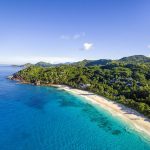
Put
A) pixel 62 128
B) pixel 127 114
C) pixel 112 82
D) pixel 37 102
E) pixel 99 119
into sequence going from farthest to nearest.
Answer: pixel 112 82 → pixel 37 102 → pixel 127 114 → pixel 99 119 → pixel 62 128

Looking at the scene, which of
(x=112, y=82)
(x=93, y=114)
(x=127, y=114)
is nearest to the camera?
(x=127, y=114)

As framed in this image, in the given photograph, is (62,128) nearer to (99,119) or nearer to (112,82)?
(99,119)

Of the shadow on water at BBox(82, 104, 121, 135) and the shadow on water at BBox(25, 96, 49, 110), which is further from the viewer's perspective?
the shadow on water at BBox(25, 96, 49, 110)

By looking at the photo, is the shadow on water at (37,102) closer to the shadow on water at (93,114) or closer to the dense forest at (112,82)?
the shadow on water at (93,114)

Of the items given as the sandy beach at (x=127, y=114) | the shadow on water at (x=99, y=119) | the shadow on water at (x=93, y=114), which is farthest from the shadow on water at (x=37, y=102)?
the sandy beach at (x=127, y=114)

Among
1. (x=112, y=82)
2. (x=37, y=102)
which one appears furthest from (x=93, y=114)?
(x=112, y=82)

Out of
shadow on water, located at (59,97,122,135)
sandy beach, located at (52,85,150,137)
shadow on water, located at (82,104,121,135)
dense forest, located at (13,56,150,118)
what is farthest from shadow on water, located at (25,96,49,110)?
dense forest, located at (13,56,150,118)

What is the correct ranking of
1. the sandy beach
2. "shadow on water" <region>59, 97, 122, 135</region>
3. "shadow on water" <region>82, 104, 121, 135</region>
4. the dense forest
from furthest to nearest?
the dense forest < "shadow on water" <region>59, 97, 122, 135</region> < "shadow on water" <region>82, 104, 121, 135</region> < the sandy beach

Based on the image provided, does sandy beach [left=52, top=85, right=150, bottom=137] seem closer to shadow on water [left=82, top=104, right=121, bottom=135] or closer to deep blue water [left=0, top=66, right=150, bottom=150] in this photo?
deep blue water [left=0, top=66, right=150, bottom=150]

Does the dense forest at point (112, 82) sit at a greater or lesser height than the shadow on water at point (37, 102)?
greater
